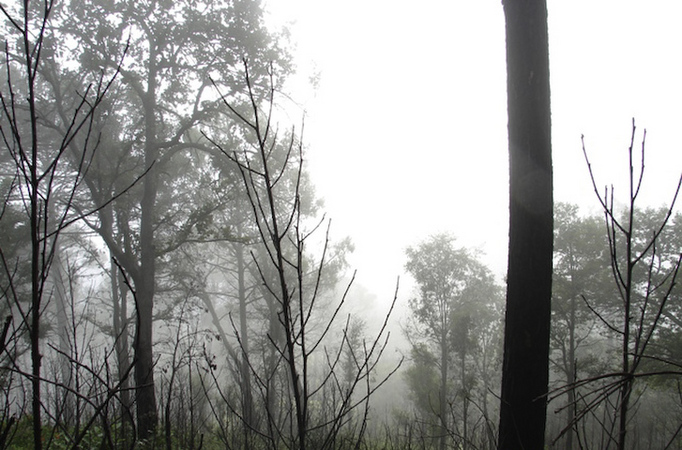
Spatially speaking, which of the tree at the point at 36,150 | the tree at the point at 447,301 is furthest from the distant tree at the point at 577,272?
the tree at the point at 36,150

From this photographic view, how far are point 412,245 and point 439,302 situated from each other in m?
3.28

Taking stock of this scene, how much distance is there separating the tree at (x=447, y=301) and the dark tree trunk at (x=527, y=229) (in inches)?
608

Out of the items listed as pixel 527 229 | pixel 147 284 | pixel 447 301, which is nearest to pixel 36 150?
pixel 527 229

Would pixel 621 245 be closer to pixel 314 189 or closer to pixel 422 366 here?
pixel 422 366

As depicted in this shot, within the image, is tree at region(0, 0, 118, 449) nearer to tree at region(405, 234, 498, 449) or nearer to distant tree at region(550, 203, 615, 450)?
tree at region(405, 234, 498, 449)

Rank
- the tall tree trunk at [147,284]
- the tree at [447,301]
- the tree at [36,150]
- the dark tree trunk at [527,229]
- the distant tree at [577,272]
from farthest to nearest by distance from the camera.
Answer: the tree at [447,301] → the distant tree at [577,272] → the tall tree trunk at [147,284] → the dark tree trunk at [527,229] → the tree at [36,150]

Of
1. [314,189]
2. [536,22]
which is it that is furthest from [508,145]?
[314,189]

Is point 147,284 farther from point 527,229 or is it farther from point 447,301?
point 447,301

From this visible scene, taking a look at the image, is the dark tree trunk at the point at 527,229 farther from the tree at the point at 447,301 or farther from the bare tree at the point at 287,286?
the tree at the point at 447,301

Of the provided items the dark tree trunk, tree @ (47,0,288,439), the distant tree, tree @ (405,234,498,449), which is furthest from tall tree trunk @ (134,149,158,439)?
the distant tree

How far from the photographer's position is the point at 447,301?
18.4 meters

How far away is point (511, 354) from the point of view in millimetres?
2572

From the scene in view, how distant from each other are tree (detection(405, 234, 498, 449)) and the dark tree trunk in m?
15.5

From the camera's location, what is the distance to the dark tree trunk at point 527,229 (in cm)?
247
